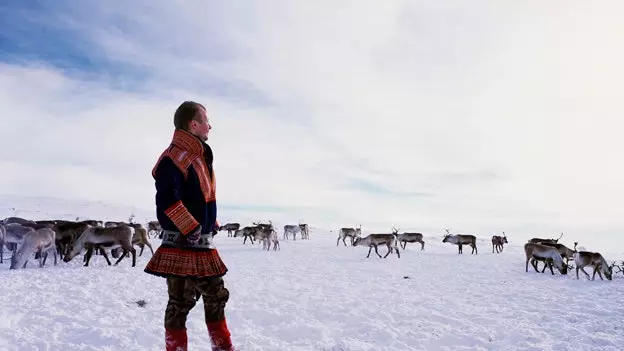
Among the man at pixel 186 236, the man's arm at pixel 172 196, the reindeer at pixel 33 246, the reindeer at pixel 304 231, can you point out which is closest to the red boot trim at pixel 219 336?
the man at pixel 186 236

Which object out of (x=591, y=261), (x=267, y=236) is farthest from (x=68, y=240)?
(x=591, y=261)

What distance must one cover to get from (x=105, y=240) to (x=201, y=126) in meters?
13.3

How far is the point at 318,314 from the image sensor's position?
764cm

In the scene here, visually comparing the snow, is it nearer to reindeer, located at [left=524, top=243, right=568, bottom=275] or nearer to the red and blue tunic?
the red and blue tunic

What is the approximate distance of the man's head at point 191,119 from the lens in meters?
3.83

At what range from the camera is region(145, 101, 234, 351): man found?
3.47 metres

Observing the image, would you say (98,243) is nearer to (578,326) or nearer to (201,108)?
(201,108)

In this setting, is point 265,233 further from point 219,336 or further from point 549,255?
point 219,336

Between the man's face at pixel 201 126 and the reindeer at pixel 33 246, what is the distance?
Answer: 13.1 m

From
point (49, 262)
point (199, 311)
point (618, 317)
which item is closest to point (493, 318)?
point (618, 317)

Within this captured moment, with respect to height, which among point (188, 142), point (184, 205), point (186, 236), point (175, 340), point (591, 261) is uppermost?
point (188, 142)

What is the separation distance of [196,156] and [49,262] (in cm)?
1499

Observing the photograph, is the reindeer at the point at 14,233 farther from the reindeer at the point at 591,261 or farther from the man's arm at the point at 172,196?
the reindeer at the point at 591,261

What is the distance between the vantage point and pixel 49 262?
1545 cm
